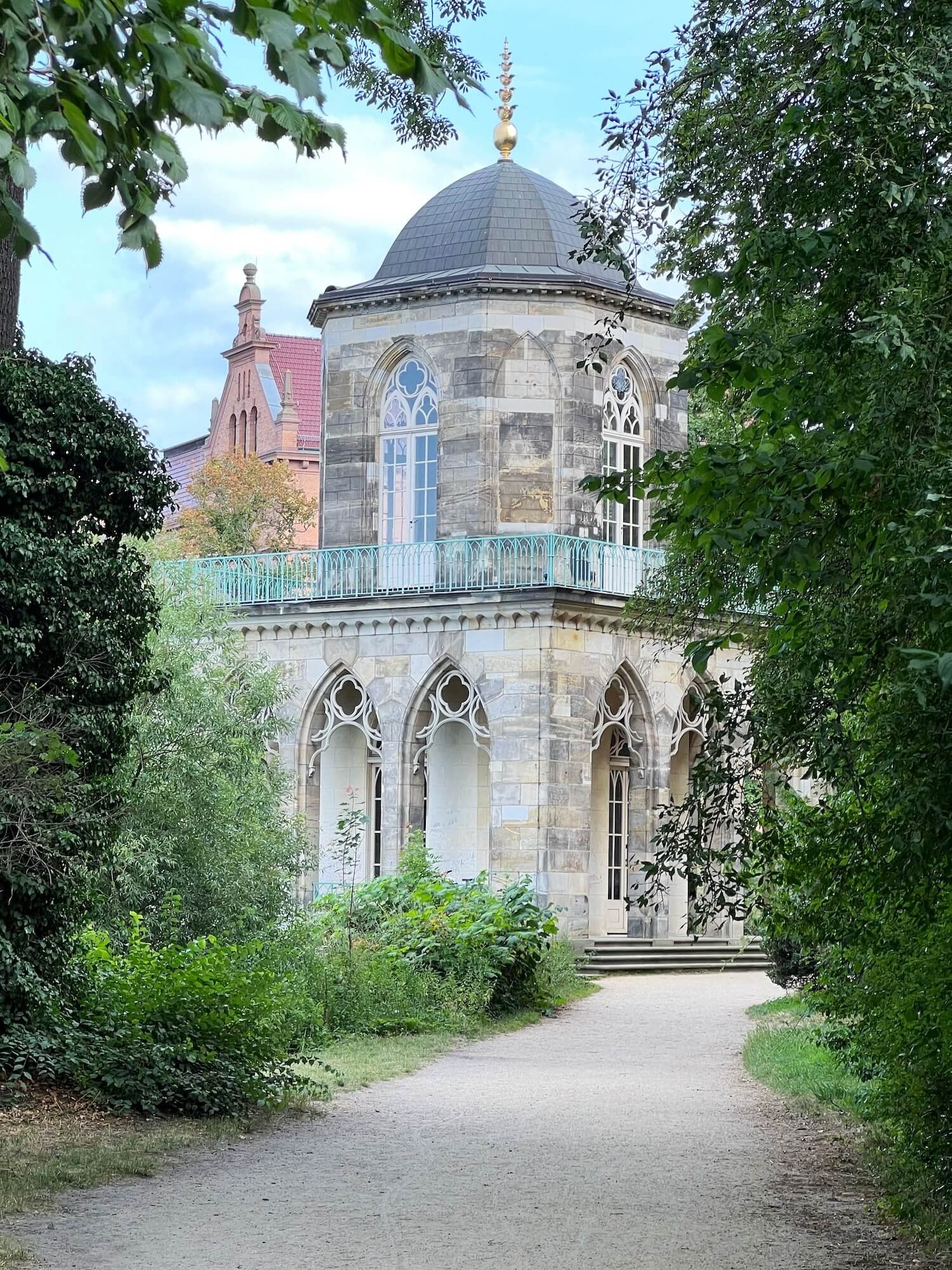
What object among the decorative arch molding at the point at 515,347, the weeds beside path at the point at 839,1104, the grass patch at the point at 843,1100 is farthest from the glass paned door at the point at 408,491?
the weeds beside path at the point at 839,1104

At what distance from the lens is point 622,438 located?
28.2 m

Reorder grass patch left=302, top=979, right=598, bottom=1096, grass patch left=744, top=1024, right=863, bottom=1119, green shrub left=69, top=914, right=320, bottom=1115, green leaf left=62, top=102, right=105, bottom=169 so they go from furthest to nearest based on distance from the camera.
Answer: grass patch left=302, top=979, right=598, bottom=1096 → grass patch left=744, top=1024, right=863, bottom=1119 → green shrub left=69, top=914, right=320, bottom=1115 → green leaf left=62, top=102, right=105, bottom=169

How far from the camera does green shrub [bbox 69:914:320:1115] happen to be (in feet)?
37.9

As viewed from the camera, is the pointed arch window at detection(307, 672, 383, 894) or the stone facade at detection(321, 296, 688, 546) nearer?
the stone facade at detection(321, 296, 688, 546)

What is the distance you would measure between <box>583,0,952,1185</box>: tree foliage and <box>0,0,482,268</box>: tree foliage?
7.66 feet

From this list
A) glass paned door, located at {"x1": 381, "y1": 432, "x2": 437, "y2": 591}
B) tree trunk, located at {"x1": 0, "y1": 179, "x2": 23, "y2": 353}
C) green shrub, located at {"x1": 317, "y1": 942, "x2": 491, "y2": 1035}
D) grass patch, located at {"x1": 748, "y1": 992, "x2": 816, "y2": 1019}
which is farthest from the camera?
glass paned door, located at {"x1": 381, "y1": 432, "x2": 437, "y2": 591}

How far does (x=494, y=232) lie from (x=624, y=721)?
316 inches

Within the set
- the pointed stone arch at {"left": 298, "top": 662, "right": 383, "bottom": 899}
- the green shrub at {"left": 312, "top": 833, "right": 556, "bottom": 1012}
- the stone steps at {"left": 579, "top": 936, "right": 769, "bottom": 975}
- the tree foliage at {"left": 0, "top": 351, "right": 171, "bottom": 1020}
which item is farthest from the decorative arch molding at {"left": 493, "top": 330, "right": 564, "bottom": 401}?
the tree foliage at {"left": 0, "top": 351, "right": 171, "bottom": 1020}

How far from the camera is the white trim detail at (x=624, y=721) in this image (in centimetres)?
2619

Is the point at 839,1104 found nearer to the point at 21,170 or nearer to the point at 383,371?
the point at 21,170

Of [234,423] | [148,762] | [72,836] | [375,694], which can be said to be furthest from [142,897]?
[234,423]

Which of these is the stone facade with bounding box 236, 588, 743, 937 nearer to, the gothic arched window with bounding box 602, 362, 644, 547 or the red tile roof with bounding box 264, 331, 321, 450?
the gothic arched window with bounding box 602, 362, 644, 547

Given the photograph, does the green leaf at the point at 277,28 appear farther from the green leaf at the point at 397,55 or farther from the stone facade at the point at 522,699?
the stone facade at the point at 522,699

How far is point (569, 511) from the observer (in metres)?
27.2
